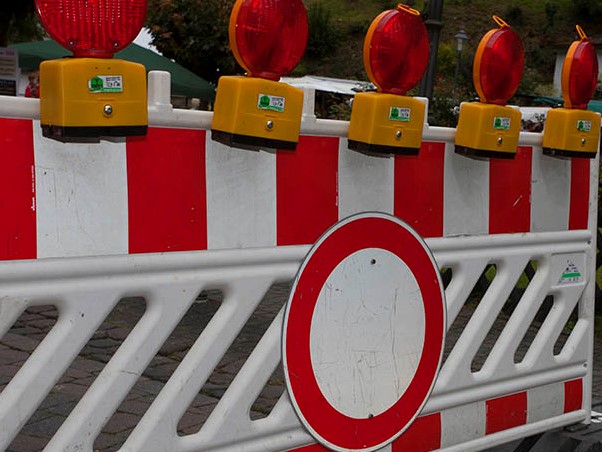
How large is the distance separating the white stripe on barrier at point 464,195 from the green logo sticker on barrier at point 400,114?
1.01 feet

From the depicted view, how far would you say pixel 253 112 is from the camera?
2.01 m

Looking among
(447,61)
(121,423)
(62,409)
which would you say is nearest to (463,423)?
(121,423)

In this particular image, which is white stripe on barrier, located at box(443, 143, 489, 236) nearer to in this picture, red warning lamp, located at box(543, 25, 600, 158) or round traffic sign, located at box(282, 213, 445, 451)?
round traffic sign, located at box(282, 213, 445, 451)

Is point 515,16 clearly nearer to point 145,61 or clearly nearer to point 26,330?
point 145,61

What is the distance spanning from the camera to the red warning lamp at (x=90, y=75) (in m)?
1.72

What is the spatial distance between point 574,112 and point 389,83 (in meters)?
0.85

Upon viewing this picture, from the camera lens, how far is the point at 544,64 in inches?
2844

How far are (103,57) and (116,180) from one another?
266 mm

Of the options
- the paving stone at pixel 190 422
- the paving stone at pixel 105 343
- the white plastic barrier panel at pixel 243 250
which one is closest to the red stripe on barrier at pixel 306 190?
the white plastic barrier panel at pixel 243 250

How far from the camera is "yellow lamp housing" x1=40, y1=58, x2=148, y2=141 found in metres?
1.71

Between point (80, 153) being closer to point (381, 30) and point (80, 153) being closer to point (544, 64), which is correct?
point (381, 30)

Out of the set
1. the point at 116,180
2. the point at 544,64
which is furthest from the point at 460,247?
the point at 544,64

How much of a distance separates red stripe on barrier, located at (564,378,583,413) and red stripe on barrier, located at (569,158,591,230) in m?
0.53

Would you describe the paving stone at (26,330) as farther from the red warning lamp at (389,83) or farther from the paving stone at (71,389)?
the red warning lamp at (389,83)
